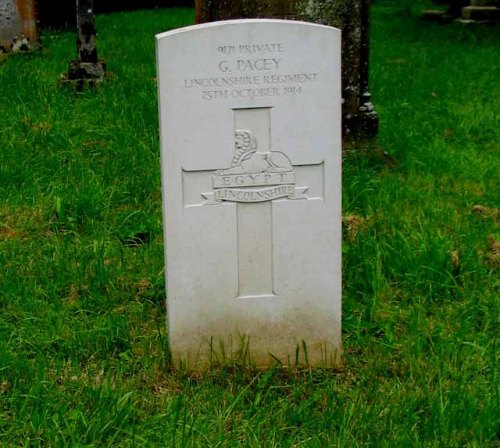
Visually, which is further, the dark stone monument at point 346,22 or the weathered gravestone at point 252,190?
the dark stone monument at point 346,22

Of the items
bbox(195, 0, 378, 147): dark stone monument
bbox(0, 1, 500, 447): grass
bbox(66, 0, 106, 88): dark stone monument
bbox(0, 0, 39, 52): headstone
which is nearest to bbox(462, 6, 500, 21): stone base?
bbox(0, 0, 39, 52): headstone

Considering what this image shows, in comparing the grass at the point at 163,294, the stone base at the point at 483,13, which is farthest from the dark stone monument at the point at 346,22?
the stone base at the point at 483,13

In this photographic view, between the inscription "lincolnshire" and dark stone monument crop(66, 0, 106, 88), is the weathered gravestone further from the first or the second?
dark stone monument crop(66, 0, 106, 88)

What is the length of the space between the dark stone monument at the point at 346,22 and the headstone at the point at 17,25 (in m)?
4.81

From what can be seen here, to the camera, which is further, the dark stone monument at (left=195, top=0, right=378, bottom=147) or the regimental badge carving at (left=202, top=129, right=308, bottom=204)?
the dark stone monument at (left=195, top=0, right=378, bottom=147)

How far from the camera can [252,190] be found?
3.37 meters

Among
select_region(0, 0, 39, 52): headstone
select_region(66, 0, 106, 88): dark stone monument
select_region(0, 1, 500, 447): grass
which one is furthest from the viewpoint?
select_region(0, 0, 39, 52): headstone

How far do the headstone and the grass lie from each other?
3.10 meters

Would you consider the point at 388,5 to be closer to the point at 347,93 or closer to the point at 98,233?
the point at 347,93

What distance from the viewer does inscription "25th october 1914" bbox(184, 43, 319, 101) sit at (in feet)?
10.7

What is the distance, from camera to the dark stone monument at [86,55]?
8.12m

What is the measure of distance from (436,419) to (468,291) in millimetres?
1189

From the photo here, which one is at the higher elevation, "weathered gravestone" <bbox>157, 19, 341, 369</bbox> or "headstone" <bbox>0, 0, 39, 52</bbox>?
"headstone" <bbox>0, 0, 39, 52</bbox>

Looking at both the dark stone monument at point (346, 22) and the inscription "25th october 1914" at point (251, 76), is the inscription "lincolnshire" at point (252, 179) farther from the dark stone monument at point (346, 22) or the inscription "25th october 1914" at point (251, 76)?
the dark stone monument at point (346, 22)
